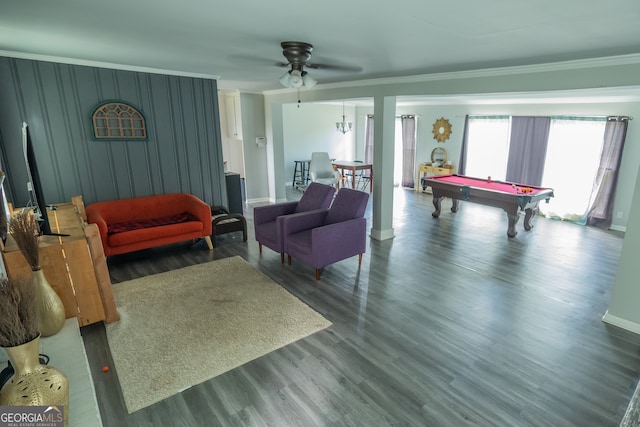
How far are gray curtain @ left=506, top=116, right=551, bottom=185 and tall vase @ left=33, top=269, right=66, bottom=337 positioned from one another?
765 centimetres

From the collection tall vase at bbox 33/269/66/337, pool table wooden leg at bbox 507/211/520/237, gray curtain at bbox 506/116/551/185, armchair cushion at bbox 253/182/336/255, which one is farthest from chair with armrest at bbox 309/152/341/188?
tall vase at bbox 33/269/66/337

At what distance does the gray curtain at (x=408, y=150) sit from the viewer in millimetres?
9148

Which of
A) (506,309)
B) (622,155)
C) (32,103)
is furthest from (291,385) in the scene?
(622,155)

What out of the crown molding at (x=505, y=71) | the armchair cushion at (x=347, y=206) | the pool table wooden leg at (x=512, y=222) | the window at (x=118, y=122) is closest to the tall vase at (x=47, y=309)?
the window at (x=118, y=122)

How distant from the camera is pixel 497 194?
5352 mm

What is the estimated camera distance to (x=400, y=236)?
5441 millimetres

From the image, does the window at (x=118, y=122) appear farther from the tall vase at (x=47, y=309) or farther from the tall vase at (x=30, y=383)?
the tall vase at (x=30, y=383)

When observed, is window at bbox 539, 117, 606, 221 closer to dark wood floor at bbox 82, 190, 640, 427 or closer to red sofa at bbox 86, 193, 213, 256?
dark wood floor at bbox 82, 190, 640, 427

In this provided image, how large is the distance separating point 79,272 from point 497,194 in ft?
17.7

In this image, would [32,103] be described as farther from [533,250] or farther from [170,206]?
[533,250]

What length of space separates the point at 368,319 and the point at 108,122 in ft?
12.9

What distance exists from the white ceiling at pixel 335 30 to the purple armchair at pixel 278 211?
1.72 m

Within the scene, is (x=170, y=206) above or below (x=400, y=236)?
above

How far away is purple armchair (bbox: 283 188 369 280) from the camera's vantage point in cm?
373
